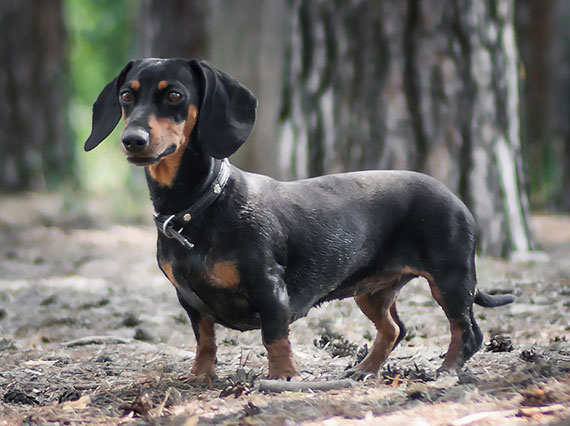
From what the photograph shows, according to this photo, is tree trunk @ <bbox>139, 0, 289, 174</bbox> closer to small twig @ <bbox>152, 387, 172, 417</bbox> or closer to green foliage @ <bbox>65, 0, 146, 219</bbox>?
green foliage @ <bbox>65, 0, 146, 219</bbox>

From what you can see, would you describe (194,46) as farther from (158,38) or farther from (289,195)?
(289,195)

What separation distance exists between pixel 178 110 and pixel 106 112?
0.49 metres

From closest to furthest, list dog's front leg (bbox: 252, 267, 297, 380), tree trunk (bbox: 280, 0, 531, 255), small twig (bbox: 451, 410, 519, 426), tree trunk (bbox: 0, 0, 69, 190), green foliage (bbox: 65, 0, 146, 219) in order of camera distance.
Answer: small twig (bbox: 451, 410, 519, 426) → dog's front leg (bbox: 252, 267, 297, 380) → tree trunk (bbox: 280, 0, 531, 255) → green foliage (bbox: 65, 0, 146, 219) → tree trunk (bbox: 0, 0, 69, 190)

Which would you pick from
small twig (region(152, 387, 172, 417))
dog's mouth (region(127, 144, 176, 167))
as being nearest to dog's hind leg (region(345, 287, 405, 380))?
small twig (region(152, 387, 172, 417))

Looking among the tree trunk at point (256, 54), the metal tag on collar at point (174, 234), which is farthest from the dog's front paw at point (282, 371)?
the tree trunk at point (256, 54)

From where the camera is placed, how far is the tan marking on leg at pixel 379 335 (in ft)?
11.9

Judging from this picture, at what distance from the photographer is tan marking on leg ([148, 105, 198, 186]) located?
3.09 metres

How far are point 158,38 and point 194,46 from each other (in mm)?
527

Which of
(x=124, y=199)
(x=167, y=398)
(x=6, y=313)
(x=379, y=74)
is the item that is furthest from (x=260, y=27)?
(x=167, y=398)

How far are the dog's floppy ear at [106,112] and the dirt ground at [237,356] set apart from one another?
3.53 ft

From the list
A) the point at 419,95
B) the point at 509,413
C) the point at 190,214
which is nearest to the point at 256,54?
the point at 419,95

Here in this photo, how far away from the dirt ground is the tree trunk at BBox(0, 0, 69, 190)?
575cm

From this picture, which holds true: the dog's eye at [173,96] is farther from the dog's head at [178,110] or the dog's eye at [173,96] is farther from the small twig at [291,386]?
the small twig at [291,386]

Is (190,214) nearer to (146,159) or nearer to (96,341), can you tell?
(146,159)
